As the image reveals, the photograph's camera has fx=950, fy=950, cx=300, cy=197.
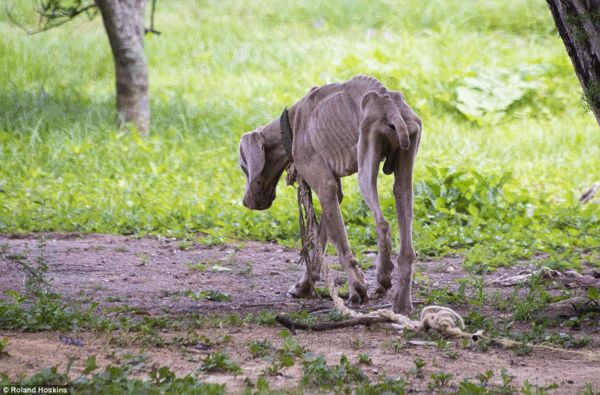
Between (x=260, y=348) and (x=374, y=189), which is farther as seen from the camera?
(x=374, y=189)

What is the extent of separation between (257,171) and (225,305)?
44.6 inches

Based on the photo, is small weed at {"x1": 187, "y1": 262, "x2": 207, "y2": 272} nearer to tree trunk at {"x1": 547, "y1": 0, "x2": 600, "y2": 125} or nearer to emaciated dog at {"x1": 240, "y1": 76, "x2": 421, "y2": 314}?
emaciated dog at {"x1": 240, "y1": 76, "x2": 421, "y2": 314}

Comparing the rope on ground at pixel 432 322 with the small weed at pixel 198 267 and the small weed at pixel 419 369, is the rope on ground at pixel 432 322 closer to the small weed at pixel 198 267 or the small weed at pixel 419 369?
the small weed at pixel 419 369

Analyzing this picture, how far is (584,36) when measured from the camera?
215 inches

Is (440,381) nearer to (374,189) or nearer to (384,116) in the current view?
(374,189)

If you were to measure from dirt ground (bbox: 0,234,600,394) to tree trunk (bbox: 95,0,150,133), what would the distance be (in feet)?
12.6

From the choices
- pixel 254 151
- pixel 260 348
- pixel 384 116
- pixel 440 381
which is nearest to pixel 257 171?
pixel 254 151

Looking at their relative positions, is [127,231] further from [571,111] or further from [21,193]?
[571,111]

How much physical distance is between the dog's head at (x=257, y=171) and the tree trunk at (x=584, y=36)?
2303 millimetres

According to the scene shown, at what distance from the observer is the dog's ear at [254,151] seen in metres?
6.86

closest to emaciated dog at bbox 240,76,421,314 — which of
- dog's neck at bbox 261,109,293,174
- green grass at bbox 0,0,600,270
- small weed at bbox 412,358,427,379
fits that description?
dog's neck at bbox 261,109,293,174

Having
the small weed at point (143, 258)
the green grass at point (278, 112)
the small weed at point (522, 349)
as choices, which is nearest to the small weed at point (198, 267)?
the small weed at point (143, 258)

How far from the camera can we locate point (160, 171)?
10.8 meters

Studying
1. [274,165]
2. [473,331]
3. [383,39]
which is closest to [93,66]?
[383,39]
